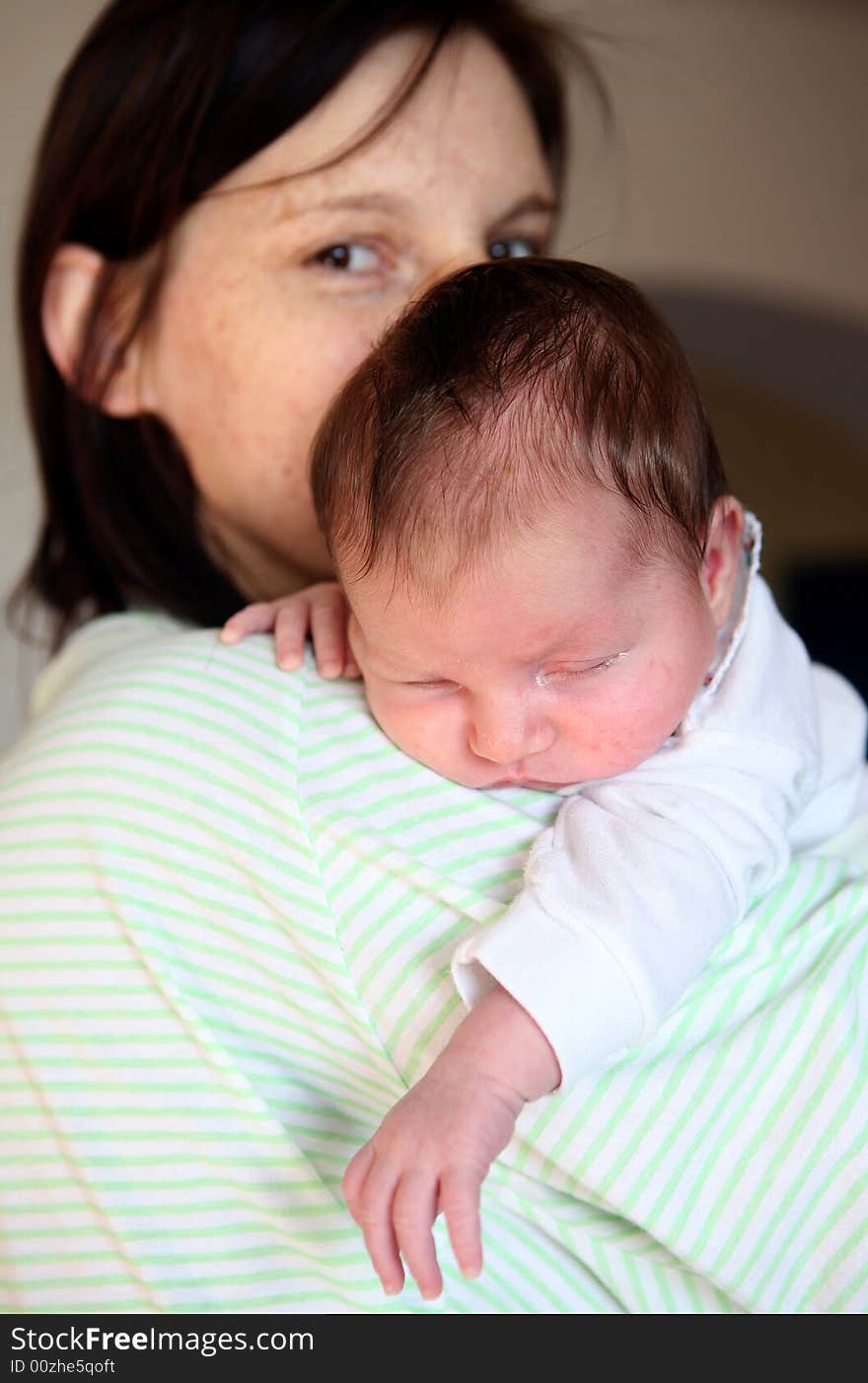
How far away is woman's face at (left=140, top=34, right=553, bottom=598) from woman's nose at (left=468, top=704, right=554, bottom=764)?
465 millimetres

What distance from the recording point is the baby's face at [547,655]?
83cm

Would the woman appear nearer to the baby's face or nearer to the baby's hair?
the baby's face

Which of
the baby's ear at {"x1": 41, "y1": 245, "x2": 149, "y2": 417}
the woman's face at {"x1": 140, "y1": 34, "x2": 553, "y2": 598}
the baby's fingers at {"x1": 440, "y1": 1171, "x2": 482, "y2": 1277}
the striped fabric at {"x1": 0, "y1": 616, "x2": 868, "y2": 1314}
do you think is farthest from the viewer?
the baby's ear at {"x1": 41, "y1": 245, "x2": 149, "y2": 417}

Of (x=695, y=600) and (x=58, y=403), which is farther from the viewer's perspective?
(x=58, y=403)

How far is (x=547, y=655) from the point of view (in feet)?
2.81

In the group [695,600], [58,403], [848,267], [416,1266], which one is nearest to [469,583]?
[695,600]

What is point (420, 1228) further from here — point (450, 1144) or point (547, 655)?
point (547, 655)

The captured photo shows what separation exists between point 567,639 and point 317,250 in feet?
1.92

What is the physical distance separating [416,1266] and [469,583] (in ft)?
1.30

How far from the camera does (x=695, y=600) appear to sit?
91 centimetres

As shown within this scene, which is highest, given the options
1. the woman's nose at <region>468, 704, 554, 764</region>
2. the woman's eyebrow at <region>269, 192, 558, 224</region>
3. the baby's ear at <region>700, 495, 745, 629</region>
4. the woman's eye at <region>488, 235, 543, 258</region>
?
the woman's eyebrow at <region>269, 192, 558, 224</region>

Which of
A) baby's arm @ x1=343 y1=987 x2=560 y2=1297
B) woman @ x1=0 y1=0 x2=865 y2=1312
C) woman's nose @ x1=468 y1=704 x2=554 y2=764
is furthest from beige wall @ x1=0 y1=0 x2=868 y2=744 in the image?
baby's arm @ x1=343 y1=987 x2=560 y2=1297

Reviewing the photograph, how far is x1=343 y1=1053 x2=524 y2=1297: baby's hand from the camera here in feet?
2.27
